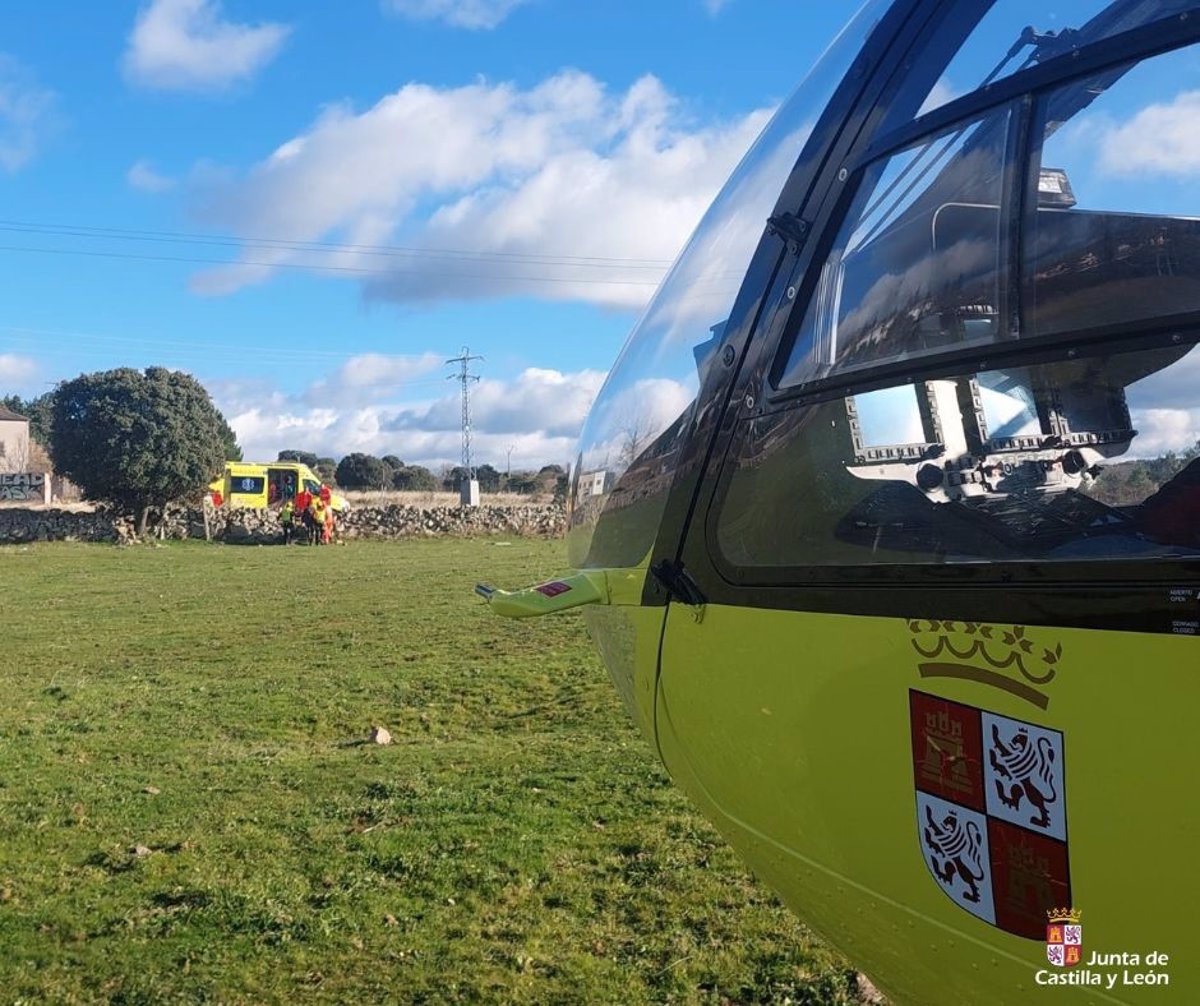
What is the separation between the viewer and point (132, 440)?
34188mm

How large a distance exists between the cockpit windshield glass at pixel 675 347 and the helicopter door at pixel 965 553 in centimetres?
24

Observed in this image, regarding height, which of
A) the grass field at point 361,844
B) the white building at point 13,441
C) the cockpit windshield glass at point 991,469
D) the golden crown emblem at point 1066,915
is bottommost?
the grass field at point 361,844

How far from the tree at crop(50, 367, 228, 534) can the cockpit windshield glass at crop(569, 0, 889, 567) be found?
113 ft

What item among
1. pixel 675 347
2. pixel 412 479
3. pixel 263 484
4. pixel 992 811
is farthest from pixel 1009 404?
pixel 412 479

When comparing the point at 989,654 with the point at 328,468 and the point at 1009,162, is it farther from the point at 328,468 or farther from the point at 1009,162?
the point at 328,468

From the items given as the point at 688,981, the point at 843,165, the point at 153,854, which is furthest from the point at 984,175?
the point at 153,854

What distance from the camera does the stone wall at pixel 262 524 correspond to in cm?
3462

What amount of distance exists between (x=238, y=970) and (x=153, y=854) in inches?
60.7

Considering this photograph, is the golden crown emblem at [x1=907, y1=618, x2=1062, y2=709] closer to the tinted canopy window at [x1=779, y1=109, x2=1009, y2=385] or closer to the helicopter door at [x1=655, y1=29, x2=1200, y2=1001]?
the helicopter door at [x1=655, y1=29, x2=1200, y2=1001]

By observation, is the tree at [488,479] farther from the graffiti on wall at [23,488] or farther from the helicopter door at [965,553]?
the helicopter door at [965,553]

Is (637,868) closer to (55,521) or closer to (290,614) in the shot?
(290,614)

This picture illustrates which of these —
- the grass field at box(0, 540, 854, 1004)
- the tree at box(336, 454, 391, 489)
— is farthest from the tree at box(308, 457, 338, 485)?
the grass field at box(0, 540, 854, 1004)

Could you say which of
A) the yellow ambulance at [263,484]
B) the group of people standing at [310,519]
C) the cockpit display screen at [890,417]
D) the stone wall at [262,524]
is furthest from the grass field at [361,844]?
the yellow ambulance at [263,484]

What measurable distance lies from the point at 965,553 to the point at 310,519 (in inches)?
1387
